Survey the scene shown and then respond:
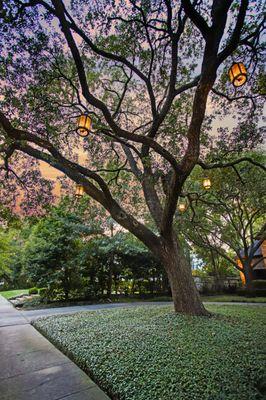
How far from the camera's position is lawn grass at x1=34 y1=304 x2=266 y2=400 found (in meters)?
2.13

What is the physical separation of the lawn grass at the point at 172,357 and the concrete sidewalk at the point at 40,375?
0.14 meters

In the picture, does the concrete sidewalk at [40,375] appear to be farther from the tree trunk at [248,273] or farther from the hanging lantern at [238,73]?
the tree trunk at [248,273]

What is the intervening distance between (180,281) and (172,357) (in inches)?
98.7

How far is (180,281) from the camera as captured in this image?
5152mm

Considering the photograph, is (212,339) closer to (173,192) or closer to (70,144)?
(173,192)

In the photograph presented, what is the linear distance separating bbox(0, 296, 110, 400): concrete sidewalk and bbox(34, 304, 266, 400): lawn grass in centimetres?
14

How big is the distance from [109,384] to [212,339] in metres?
1.86

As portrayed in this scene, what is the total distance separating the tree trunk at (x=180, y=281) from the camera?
16.9 ft

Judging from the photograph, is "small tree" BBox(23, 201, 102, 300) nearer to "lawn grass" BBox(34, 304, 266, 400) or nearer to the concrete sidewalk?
"lawn grass" BBox(34, 304, 266, 400)

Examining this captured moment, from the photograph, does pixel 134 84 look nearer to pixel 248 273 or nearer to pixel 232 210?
pixel 232 210

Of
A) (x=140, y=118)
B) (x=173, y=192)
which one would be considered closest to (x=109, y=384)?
(x=173, y=192)

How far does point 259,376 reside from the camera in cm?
238

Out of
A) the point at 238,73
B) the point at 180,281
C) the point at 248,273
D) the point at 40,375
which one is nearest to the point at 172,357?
the point at 40,375

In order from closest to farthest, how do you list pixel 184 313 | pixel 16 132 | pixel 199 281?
pixel 16 132 < pixel 184 313 < pixel 199 281
